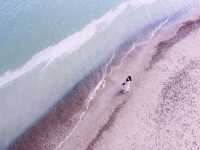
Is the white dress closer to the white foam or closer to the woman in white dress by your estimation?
the woman in white dress

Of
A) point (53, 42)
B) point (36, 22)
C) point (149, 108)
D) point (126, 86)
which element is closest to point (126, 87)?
point (126, 86)

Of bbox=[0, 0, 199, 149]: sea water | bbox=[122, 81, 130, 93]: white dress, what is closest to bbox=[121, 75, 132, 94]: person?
bbox=[122, 81, 130, 93]: white dress

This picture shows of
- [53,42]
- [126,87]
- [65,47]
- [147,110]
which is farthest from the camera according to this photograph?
[53,42]

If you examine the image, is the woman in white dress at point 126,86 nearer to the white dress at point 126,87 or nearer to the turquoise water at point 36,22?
the white dress at point 126,87

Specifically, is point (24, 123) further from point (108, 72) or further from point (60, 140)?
point (108, 72)

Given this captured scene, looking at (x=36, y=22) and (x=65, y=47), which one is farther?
(x=36, y=22)

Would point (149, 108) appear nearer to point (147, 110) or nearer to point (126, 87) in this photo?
point (147, 110)
